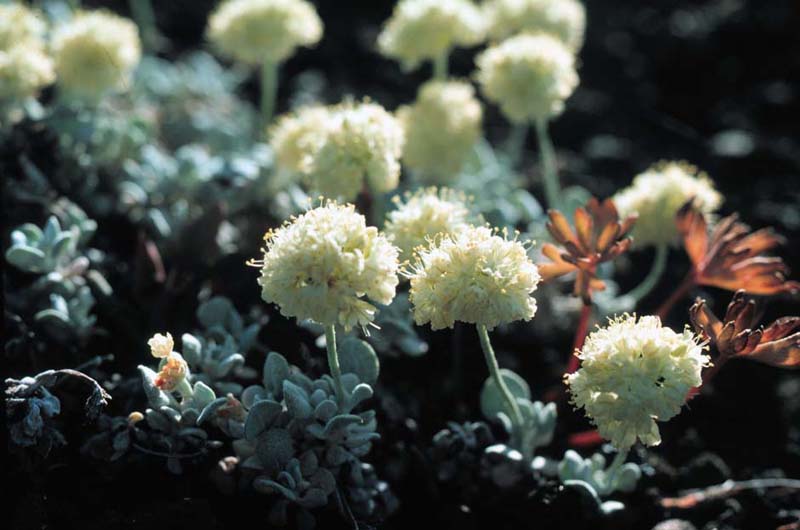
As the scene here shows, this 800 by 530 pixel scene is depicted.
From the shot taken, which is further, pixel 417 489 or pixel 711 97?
pixel 711 97

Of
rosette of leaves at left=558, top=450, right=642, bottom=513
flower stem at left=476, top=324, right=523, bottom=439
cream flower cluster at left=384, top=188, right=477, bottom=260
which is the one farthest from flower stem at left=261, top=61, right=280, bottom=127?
rosette of leaves at left=558, top=450, right=642, bottom=513

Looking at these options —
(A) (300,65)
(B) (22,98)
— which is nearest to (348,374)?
(B) (22,98)

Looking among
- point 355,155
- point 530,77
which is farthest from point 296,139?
point 530,77

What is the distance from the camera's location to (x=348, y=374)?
2.70 m

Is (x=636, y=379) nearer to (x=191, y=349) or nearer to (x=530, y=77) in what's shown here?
(x=191, y=349)

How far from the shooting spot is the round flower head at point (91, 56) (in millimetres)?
3705

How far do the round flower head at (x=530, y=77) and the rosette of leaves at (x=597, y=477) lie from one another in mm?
1521

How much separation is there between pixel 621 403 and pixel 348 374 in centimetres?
89

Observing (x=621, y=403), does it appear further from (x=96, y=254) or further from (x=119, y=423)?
(x=96, y=254)

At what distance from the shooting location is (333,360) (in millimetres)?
2492

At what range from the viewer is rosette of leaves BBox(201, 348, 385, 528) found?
2484 millimetres

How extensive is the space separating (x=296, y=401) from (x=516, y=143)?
2.41 metres

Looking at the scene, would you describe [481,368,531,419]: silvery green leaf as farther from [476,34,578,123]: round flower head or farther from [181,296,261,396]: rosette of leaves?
[476,34,578,123]: round flower head

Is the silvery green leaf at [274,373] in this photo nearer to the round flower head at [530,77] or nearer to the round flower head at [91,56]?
the round flower head at [530,77]
